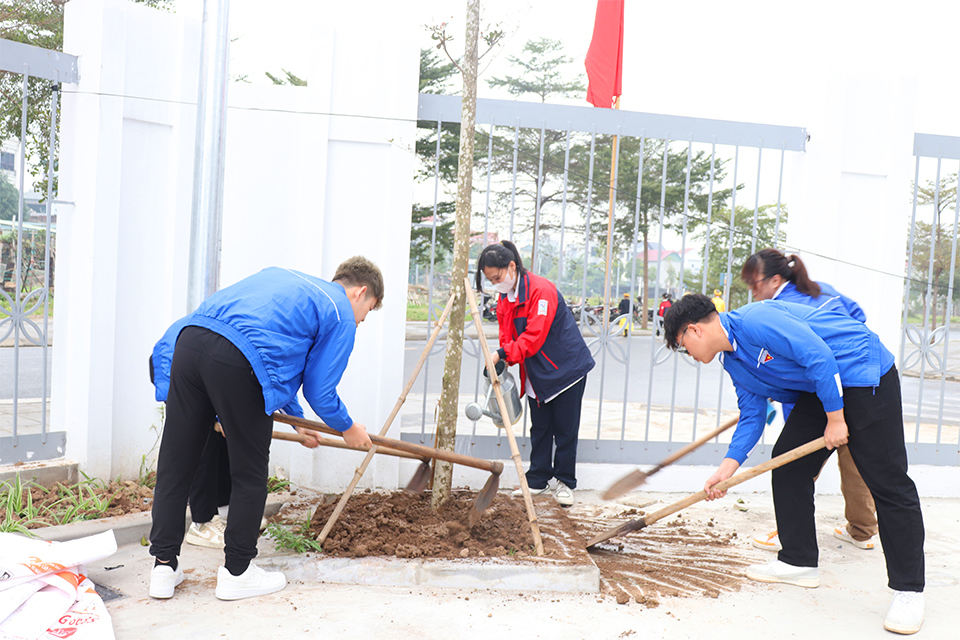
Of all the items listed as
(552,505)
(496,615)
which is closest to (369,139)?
(552,505)

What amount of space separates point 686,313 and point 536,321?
4.47 feet

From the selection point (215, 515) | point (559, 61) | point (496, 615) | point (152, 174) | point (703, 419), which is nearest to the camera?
point (496, 615)

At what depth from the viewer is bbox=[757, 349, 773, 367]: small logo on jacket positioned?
2.95 metres

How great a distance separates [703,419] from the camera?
8.00 metres

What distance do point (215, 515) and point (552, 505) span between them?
1889 mm

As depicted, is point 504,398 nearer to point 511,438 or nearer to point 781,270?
point 511,438

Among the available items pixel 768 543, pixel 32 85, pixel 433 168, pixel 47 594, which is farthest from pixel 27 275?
pixel 433 168

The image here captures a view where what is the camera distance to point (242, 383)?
106 inches

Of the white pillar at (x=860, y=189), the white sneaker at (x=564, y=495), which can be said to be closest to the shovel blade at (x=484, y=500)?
the white sneaker at (x=564, y=495)

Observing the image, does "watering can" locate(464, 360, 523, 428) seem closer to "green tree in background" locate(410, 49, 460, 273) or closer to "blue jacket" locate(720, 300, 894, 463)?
"blue jacket" locate(720, 300, 894, 463)

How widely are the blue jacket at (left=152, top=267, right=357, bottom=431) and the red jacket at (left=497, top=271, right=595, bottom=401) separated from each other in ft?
4.96

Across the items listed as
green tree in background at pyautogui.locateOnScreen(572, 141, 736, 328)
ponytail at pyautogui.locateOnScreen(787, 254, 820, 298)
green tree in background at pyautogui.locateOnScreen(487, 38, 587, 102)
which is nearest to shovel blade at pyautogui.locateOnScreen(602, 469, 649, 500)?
ponytail at pyautogui.locateOnScreen(787, 254, 820, 298)

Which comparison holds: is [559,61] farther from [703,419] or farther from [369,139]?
[369,139]

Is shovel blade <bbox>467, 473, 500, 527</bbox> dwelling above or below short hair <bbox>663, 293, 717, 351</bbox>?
below
